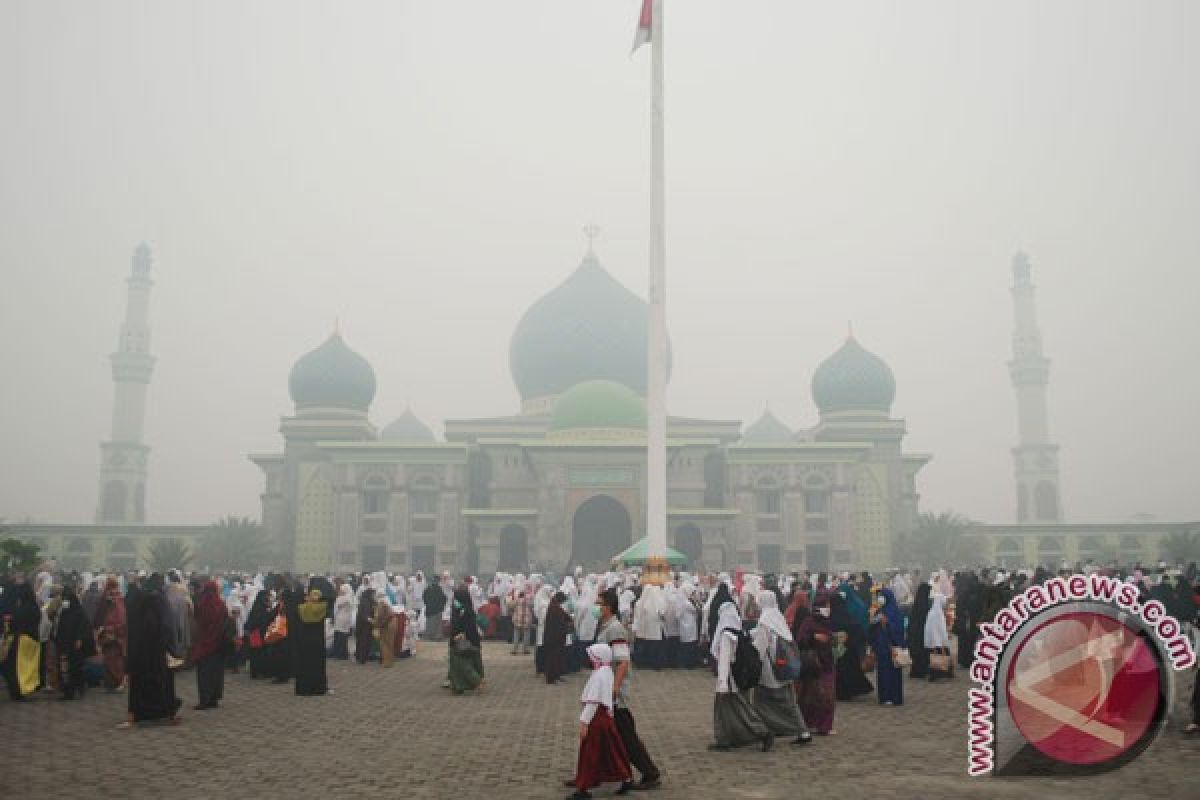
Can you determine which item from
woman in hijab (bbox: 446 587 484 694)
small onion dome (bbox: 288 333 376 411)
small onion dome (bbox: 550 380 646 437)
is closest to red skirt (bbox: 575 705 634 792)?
woman in hijab (bbox: 446 587 484 694)

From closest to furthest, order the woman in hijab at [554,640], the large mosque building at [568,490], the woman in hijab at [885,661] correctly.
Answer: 1. the woman in hijab at [885,661]
2. the woman in hijab at [554,640]
3. the large mosque building at [568,490]

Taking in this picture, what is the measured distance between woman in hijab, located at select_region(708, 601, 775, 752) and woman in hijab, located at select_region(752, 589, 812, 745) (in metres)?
0.17

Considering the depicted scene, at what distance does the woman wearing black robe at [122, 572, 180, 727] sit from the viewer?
9.09 meters

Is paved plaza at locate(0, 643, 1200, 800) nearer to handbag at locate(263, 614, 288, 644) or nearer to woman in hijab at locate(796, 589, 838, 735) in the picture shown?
woman in hijab at locate(796, 589, 838, 735)

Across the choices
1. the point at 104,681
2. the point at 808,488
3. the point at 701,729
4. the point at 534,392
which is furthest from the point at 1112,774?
the point at 534,392

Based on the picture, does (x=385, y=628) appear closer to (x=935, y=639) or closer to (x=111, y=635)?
(x=111, y=635)

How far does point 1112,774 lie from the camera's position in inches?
264

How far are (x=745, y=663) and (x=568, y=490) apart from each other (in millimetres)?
28494

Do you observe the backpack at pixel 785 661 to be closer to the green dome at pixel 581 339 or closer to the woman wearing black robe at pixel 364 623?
the woman wearing black robe at pixel 364 623

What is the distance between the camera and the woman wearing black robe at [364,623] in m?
15.0

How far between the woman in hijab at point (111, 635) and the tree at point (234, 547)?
2802 centimetres

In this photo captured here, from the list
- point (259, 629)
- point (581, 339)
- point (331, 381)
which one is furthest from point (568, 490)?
point (259, 629)

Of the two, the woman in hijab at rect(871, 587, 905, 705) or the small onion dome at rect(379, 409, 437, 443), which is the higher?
the small onion dome at rect(379, 409, 437, 443)

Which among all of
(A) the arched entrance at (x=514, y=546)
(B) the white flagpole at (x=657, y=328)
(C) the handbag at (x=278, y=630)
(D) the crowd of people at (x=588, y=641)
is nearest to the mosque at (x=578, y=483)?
(A) the arched entrance at (x=514, y=546)
